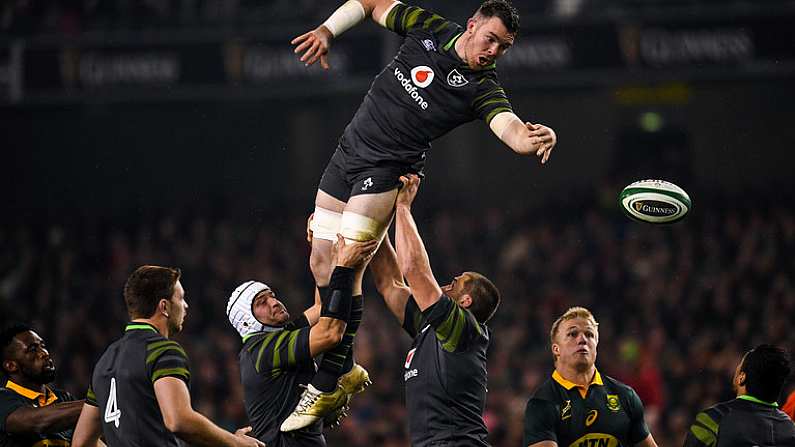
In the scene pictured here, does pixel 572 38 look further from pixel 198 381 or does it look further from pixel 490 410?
pixel 198 381

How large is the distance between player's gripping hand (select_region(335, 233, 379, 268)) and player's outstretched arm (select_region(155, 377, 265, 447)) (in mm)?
1210

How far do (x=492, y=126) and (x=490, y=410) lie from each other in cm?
752

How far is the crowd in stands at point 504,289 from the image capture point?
1370cm

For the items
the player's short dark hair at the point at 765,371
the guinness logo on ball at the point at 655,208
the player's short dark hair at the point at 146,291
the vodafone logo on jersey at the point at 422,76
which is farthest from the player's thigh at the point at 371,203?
the player's short dark hair at the point at 765,371

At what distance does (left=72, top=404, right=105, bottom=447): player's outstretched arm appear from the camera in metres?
6.28

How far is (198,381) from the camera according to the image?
1494cm

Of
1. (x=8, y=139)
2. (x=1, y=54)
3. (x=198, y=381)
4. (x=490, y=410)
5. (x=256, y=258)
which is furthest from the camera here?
(x=8, y=139)

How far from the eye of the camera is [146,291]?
608 cm

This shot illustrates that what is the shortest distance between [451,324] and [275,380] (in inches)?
43.0

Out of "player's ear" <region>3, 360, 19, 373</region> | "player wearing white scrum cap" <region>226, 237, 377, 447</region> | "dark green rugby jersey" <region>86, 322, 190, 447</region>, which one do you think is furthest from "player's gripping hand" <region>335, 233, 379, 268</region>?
"player's ear" <region>3, 360, 19, 373</region>

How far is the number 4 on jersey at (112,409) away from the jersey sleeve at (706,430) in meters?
3.03

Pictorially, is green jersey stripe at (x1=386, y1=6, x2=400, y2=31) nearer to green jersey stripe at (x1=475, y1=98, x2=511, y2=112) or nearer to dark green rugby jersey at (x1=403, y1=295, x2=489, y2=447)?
green jersey stripe at (x1=475, y1=98, x2=511, y2=112)

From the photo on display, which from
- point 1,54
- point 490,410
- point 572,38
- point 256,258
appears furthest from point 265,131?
point 490,410

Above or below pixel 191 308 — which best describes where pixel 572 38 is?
above
